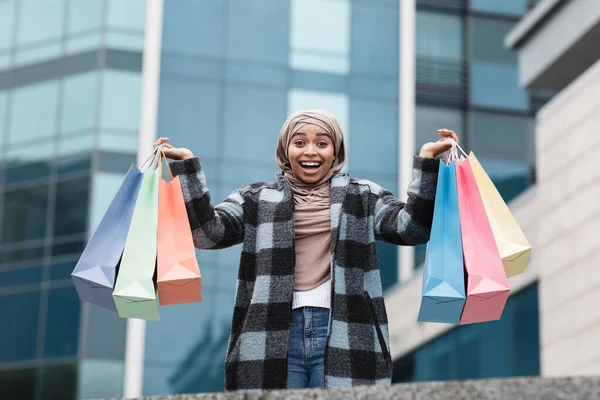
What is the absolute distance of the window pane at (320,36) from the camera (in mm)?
22359

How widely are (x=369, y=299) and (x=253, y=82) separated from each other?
1778 cm

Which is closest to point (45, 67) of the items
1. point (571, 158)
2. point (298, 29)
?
point (298, 29)

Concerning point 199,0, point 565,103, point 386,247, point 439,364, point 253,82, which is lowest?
point 439,364

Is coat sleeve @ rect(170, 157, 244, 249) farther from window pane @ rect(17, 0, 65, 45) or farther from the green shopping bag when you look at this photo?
window pane @ rect(17, 0, 65, 45)

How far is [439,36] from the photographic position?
77.5 ft

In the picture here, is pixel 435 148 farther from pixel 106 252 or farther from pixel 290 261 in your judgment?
pixel 106 252

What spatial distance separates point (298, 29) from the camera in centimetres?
2244

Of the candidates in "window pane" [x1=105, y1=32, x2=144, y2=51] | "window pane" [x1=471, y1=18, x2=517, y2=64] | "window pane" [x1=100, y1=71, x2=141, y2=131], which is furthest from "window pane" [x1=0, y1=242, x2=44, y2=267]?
"window pane" [x1=471, y1=18, x2=517, y2=64]

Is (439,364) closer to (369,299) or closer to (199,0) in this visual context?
(199,0)

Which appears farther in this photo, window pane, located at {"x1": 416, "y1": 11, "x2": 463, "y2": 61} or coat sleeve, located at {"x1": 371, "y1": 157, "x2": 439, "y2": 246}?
window pane, located at {"x1": 416, "y1": 11, "x2": 463, "y2": 61}

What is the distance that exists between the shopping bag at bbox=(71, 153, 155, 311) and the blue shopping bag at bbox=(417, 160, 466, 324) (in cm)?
120

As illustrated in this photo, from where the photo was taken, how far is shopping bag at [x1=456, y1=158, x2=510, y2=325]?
4.37m

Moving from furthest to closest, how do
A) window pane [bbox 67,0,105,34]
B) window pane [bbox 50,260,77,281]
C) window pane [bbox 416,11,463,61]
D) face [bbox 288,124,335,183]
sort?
window pane [bbox 416,11,463,61], window pane [bbox 67,0,105,34], window pane [bbox 50,260,77,281], face [bbox 288,124,335,183]

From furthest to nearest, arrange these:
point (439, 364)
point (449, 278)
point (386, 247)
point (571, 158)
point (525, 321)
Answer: point (386, 247), point (439, 364), point (525, 321), point (571, 158), point (449, 278)
